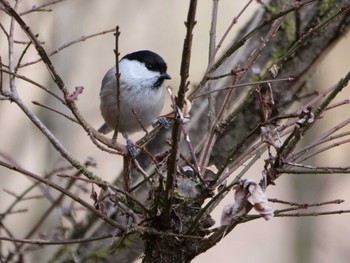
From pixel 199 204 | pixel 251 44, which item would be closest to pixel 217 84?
pixel 251 44

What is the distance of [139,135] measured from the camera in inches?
208

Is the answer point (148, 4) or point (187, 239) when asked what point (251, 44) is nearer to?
point (187, 239)

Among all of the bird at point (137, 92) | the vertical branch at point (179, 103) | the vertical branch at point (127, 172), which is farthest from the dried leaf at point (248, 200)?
the bird at point (137, 92)

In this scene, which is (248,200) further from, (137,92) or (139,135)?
(139,135)

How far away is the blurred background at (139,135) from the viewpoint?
12.0 feet

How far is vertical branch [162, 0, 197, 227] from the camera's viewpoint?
1.20m

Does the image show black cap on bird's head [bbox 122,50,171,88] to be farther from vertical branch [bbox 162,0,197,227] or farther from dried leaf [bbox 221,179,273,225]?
dried leaf [bbox 221,179,273,225]

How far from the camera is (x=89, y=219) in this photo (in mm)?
2768

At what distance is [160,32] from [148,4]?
338 mm

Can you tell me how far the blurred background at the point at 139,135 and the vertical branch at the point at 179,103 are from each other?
1.20 metres

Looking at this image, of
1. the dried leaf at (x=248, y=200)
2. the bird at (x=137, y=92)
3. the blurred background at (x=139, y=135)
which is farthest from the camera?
the blurred background at (x=139, y=135)

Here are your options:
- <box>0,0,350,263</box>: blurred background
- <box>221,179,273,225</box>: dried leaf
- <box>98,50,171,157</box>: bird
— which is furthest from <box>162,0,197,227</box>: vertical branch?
<box>98,50,171,157</box>: bird

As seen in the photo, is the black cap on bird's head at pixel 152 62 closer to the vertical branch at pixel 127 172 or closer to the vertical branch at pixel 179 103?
the vertical branch at pixel 127 172

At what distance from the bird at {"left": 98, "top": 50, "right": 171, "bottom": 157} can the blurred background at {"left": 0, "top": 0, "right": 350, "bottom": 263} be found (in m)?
0.38
